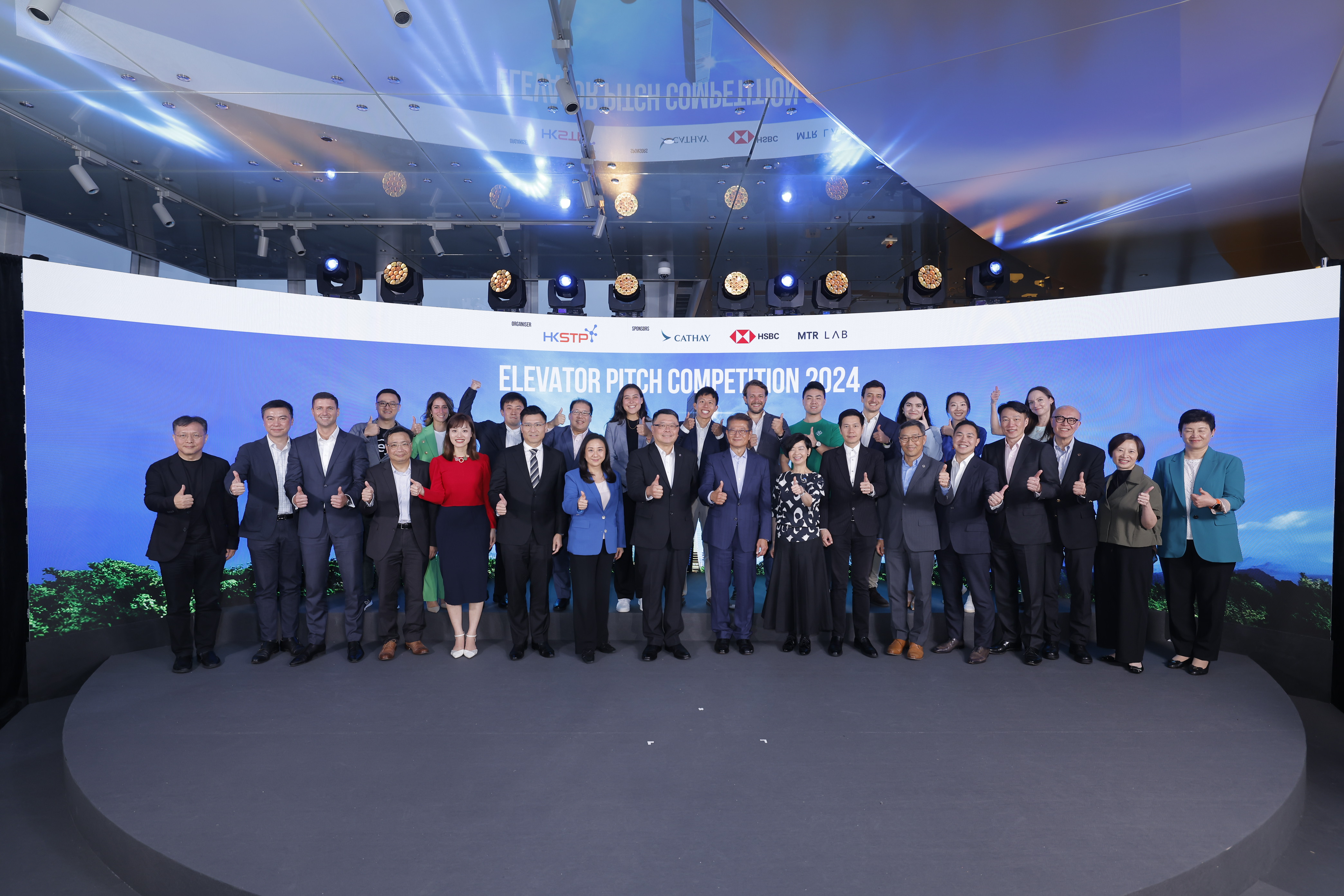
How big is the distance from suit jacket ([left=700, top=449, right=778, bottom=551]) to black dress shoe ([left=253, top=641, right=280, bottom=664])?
2730 millimetres

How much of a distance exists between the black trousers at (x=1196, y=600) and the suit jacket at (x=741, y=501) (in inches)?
93.5

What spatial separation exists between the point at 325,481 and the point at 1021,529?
4109mm

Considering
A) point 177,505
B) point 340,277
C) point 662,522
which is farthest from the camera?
point 340,277

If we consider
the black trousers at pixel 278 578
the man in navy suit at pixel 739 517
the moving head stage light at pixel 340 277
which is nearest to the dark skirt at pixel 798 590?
the man in navy suit at pixel 739 517

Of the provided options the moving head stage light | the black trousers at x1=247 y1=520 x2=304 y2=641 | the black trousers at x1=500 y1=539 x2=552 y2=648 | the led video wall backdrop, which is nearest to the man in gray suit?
the led video wall backdrop

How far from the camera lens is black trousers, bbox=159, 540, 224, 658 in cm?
371

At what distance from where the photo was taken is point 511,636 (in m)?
4.05

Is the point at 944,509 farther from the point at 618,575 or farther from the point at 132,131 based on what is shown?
the point at 132,131

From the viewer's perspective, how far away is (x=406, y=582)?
157 inches

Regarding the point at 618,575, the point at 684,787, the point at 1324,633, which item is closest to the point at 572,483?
the point at 618,575

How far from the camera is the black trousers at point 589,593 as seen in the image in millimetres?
3881

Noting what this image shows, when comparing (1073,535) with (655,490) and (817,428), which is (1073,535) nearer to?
(817,428)

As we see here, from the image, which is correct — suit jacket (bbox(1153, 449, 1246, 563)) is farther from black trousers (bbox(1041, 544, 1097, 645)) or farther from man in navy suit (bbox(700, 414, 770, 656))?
man in navy suit (bbox(700, 414, 770, 656))

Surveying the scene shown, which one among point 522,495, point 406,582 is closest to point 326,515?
point 406,582
